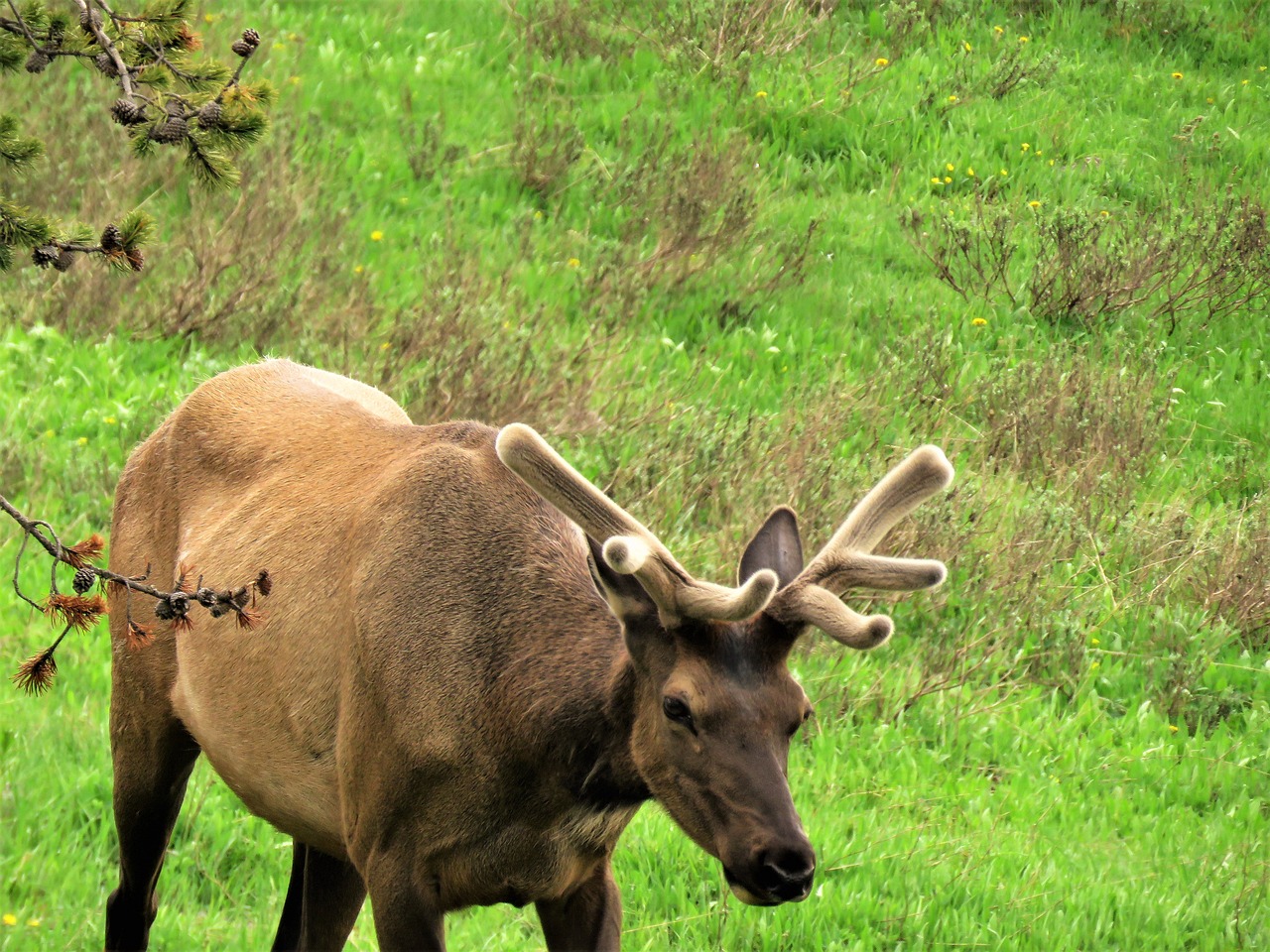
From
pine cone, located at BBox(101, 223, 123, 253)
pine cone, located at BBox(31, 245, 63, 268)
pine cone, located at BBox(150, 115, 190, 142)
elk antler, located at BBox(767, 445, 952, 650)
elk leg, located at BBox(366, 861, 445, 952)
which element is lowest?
elk leg, located at BBox(366, 861, 445, 952)

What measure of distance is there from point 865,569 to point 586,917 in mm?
1213

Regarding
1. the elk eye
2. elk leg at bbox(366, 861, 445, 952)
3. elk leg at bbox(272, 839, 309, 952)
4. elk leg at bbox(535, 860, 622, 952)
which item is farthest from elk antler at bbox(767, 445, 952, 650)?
elk leg at bbox(272, 839, 309, 952)

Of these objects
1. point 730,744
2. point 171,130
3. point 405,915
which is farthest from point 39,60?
point 405,915

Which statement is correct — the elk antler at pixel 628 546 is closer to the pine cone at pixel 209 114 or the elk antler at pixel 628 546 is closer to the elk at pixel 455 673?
the elk at pixel 455 673

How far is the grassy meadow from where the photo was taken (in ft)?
17.9

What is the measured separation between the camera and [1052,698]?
6.68 meters

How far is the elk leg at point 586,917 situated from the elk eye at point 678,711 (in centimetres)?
75

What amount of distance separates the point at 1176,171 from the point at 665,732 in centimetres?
922

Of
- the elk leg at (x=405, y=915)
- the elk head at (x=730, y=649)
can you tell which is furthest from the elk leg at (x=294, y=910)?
the elk head at (x=730, y=649)

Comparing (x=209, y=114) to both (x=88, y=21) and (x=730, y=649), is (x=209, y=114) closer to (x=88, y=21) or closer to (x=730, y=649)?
(x=88, y=21)

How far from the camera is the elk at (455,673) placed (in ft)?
11.8

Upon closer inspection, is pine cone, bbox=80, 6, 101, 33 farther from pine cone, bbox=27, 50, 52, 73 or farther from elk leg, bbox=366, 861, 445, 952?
elk leg, bbox=366, 861, 445, 952

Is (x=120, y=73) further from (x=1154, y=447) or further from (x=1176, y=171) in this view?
(x=1176, y=171)

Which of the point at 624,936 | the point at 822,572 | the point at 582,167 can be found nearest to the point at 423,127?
the point at 582,167
